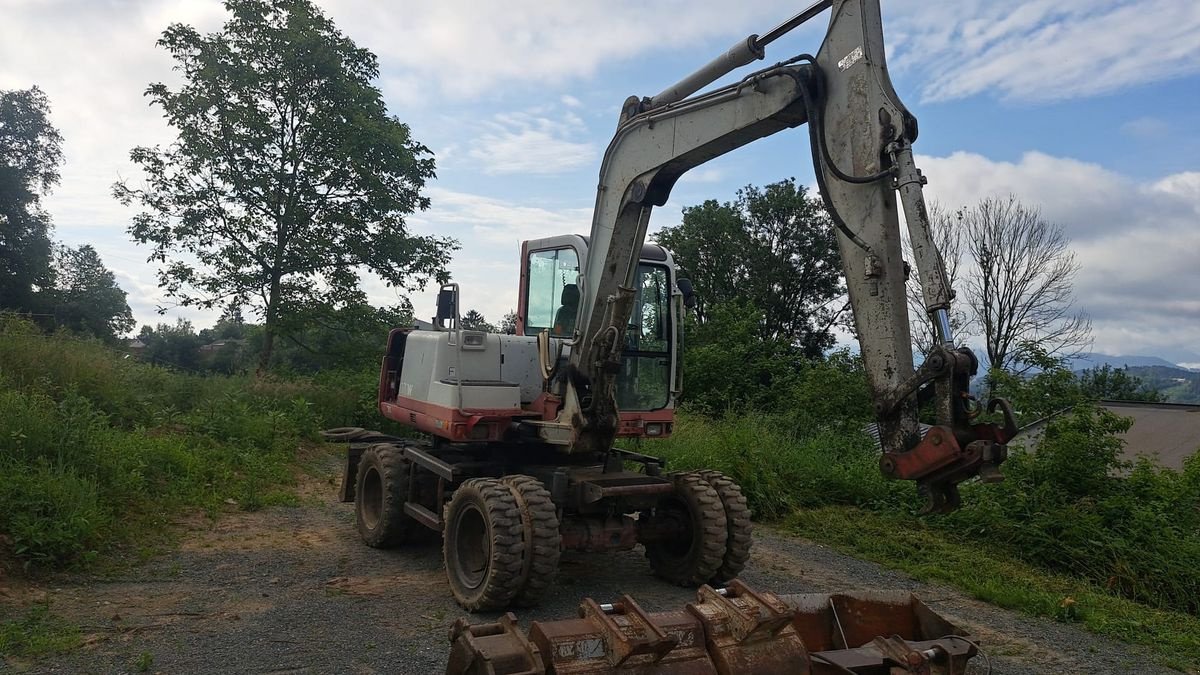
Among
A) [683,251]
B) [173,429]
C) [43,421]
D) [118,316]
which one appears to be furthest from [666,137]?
[118,316]

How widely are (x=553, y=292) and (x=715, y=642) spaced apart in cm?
438


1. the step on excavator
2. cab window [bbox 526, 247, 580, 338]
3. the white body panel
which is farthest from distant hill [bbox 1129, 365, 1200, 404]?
the white body panel

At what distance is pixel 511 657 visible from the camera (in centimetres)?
284

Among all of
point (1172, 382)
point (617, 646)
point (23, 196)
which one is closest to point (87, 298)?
point (23, 196)

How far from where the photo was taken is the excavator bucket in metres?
2.90

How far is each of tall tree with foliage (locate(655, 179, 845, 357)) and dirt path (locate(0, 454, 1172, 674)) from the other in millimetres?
24826

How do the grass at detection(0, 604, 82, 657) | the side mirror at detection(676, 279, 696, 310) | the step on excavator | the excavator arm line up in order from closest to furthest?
the step on excavator < the excavator arm < the grass at detection(0, 604, 82, 657) < the side mirror at detection(676, 279, 696, 310)

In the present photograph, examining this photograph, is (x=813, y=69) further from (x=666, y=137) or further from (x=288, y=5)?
(x=288, y=5)

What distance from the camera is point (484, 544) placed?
5.96 metres

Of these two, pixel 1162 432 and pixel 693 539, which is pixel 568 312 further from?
pixel 1162 432

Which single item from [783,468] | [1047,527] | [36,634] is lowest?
[36,634]

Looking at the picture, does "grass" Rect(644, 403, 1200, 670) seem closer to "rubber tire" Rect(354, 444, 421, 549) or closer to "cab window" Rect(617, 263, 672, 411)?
"cab window" Rect(617, 263, 672, 411)

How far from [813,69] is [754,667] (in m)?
3.41

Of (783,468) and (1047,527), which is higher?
(783,468)
